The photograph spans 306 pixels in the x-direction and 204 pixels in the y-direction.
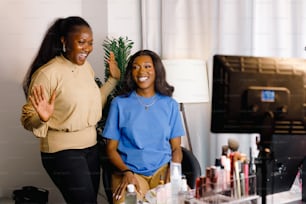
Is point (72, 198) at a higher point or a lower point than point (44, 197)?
higher

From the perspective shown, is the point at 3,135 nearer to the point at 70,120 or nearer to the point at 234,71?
the point at 70,120

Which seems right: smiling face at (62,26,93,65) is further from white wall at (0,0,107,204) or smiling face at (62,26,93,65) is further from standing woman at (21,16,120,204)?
white wall at (0,0,107,204)

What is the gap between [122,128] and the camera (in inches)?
89.7

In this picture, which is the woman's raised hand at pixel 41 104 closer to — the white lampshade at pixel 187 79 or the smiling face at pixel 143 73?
the smiling face at pixel 143 73

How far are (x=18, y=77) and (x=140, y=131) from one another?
1087 mm

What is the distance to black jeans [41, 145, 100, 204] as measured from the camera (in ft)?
6.75

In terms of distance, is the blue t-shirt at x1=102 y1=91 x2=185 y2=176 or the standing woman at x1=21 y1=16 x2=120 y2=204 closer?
the standing woman at x1=21 y1=16 x2=120 y2=204

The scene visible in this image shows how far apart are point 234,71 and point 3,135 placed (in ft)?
6.71

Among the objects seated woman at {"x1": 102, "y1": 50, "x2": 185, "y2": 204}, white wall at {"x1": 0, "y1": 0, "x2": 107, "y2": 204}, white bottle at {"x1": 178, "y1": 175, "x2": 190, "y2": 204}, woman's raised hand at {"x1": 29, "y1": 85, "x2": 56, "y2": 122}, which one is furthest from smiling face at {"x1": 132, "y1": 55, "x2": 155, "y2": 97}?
white wall at {"x1": 0, "y1": 0, "x2": 107, "y2": 204}

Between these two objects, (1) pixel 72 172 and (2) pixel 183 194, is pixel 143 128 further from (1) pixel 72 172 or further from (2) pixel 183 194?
(2) pixel 183 194

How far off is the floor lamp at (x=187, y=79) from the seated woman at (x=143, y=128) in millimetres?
184

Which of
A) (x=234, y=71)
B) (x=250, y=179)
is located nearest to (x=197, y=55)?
(x=250, y=179)

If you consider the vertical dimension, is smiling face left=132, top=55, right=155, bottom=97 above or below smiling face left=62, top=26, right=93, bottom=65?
below

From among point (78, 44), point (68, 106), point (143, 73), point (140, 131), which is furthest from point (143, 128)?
point (78, 44)
